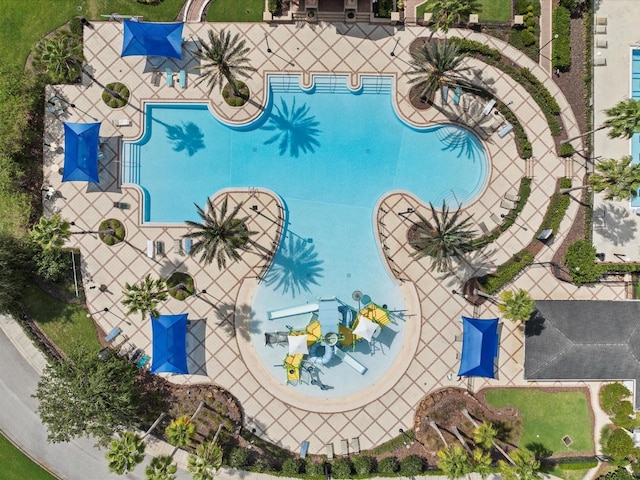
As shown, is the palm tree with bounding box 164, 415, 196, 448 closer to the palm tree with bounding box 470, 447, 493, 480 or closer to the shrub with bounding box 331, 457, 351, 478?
the shrub with bounding box 331, 457, 351, 478

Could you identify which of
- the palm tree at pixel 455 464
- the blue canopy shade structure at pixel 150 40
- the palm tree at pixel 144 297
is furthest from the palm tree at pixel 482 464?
the blue canopy shade structure at pixel 150 40

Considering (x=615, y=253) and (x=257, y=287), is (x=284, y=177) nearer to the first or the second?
(x=257, y=287)

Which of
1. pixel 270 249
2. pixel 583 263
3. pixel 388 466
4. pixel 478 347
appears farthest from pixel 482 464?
pixel 270 249

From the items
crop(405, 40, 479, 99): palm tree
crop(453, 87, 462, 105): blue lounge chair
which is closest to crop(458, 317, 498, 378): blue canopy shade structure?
crop(453, 87, 462, 105): blue lounge chair

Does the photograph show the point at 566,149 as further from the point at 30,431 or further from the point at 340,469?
the point at 30,431

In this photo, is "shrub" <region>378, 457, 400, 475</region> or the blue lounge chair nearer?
"shrub" <region>378, 457, 400, 475</region>

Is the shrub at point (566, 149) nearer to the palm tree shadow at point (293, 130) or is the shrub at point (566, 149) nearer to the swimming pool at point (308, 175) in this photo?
the swimming pool at point (308, 175)
